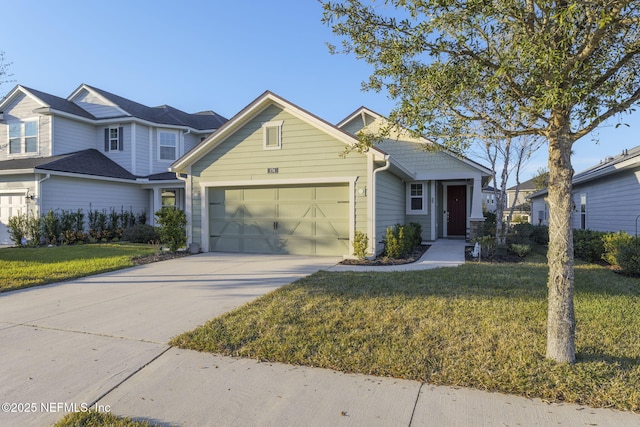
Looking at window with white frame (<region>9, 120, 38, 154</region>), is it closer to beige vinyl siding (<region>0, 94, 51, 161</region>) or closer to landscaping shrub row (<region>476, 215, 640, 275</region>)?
beige vinyl siding (<region>0, 94, 51, 161</region>)

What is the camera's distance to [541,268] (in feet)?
27.2

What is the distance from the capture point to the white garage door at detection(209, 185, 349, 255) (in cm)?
1045

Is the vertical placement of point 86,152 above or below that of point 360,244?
above

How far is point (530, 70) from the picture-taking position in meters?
3.03

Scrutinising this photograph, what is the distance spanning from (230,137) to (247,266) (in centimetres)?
447

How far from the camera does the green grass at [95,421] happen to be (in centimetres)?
259

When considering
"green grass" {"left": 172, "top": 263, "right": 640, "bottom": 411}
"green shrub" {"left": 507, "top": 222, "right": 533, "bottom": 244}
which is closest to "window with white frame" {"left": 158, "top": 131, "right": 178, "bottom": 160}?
"green grass" {"left": 172, "top": 263, "right": 640, "bottom": 411}

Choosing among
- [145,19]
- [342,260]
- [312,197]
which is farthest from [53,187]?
[342,260]

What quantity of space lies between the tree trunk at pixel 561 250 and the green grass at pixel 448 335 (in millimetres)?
223

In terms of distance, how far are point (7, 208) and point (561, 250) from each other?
61.5ft

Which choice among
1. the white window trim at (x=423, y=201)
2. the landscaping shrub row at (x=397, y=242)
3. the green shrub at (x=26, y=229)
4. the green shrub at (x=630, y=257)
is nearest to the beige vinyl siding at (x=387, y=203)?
the landscaping shrub row at (x=397, y=242)

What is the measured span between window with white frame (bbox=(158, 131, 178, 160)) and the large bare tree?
17.3 m

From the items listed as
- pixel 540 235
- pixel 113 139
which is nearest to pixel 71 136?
pixel 113 139

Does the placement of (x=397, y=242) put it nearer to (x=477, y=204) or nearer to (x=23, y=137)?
(x=477, y=204)
